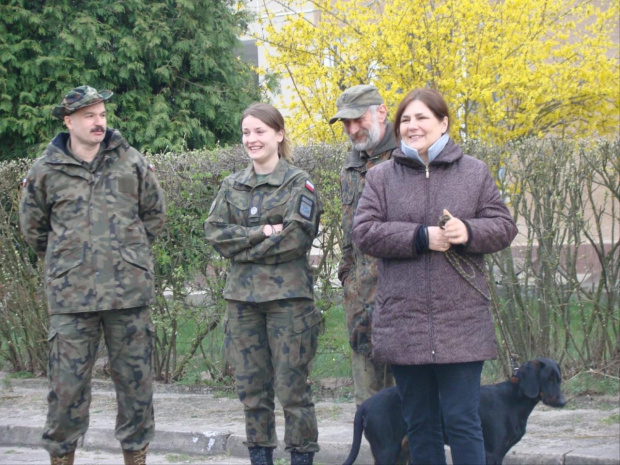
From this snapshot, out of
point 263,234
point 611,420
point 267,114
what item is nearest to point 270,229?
point 263,234

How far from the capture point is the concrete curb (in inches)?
197

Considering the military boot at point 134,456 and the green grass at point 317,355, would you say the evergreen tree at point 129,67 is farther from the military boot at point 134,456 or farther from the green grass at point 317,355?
the military boot at point 134,456

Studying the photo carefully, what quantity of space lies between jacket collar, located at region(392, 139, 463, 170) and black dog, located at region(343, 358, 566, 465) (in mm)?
1197

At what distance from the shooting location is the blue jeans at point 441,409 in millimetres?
3736

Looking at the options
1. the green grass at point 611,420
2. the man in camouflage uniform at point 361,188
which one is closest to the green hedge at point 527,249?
the green grass at point 611,420

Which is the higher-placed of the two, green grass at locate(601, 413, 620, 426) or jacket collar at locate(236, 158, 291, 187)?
jacket collar at locate(236, 158, 291, 187)

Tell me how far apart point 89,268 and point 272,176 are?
3.60 feet

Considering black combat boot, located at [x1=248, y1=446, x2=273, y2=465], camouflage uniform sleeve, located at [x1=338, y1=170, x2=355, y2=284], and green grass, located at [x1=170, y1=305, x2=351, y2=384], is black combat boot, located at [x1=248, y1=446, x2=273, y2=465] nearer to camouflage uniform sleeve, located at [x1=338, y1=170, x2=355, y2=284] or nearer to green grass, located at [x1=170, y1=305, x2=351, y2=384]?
camouflage uniform sleeve, located at [x1=338, y1=170, x2=355, y2=284]

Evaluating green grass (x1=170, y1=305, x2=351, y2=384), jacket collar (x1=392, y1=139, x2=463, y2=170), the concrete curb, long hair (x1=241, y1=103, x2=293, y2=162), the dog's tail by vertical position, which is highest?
long hair (x1=241, y1=103, x2=293, y2=162)

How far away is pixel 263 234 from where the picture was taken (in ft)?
15.1

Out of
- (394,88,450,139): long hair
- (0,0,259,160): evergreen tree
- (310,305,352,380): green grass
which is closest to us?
(394,88,450,139): long hair

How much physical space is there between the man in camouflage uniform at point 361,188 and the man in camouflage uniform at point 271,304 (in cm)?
21

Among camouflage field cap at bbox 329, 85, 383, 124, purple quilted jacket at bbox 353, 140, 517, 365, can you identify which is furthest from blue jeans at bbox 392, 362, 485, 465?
camouflage field cap at bbox 329, 85, 383, 124

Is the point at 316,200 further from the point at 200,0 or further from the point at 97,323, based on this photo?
the point at 200,0
